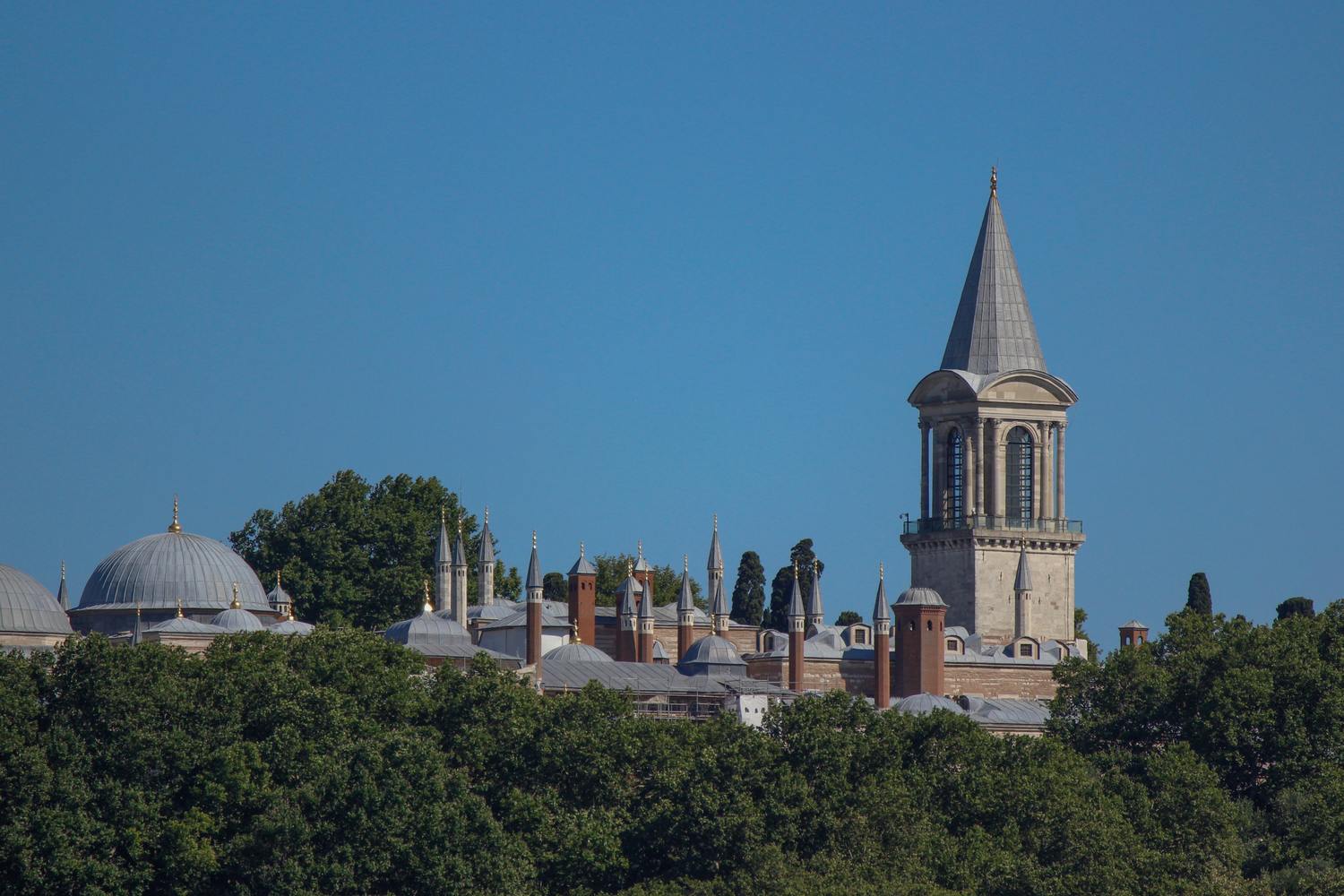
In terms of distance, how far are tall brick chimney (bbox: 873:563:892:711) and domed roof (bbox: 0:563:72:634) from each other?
21.0 meters

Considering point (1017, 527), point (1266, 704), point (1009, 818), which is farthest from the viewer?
point (1017, 527)

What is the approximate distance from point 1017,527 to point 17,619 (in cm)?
2926

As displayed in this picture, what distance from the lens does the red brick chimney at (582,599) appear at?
77.9 m

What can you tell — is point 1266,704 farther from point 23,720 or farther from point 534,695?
point 23,720

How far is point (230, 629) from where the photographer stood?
70.2 m

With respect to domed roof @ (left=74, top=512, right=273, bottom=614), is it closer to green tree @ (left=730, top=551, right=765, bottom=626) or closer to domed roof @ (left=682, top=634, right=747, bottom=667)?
domed roof @ (left=682, top=634, right=747, bottom=667)

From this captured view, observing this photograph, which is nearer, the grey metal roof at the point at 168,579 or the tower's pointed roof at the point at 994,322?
the grey metal roof at the point at 168,579

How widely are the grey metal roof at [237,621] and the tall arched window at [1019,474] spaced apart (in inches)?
904

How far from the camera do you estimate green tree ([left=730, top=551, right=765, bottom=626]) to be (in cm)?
9681

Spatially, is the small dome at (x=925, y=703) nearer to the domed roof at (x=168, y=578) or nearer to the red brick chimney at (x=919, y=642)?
the red brick chimney at (x=919, y=642)

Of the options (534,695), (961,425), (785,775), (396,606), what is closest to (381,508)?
(396,606)

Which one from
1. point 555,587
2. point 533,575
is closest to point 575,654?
point 533,575

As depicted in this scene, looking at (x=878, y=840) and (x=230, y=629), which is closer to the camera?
(x=878, y=840)

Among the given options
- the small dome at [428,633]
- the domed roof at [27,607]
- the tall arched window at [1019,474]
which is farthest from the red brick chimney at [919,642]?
the domed roof at [27,607]
